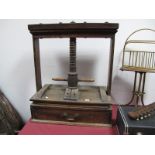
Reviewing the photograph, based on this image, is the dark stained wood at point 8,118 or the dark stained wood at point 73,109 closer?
the dark stained wood at point 73,109

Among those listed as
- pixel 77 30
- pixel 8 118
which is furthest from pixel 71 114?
pixel 8 118

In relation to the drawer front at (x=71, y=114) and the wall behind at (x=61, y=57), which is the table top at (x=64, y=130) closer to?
the drawer front at (x=71, y=114)

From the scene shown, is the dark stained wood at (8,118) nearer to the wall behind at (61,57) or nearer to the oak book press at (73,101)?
the wall behind at (61,57)

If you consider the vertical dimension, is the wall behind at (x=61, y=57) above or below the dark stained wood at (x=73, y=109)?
above

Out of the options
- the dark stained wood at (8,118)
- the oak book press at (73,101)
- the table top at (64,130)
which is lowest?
the dark stained wood at (8,118)

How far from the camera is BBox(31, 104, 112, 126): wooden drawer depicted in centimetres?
85

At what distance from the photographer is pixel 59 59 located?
121cm

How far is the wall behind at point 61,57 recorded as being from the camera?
1.15 m

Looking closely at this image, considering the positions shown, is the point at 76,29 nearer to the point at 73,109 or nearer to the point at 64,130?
the point at 73,109

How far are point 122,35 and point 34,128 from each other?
0.86 metres

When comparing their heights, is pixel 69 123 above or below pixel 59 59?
below

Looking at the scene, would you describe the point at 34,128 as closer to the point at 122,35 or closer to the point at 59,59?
the point at 59,59

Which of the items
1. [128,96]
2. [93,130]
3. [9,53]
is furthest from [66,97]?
[9,53]

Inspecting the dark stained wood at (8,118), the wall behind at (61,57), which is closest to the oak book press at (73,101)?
the wall behind at (61,57)
